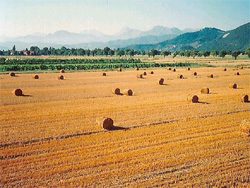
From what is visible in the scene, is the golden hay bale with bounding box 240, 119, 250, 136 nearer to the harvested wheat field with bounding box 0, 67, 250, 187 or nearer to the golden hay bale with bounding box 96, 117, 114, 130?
the harvested wheat field with bounding box 0, 67, 250, 187

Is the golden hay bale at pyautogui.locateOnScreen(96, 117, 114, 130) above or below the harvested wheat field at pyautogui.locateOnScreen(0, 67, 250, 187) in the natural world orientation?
above

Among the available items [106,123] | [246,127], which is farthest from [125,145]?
[246,127]

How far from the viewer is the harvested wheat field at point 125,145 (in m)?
11.4

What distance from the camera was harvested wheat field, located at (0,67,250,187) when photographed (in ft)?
37.4

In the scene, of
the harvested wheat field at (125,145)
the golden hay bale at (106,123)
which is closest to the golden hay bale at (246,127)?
the harvested wheat field at (125,145)

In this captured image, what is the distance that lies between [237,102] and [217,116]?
689cm

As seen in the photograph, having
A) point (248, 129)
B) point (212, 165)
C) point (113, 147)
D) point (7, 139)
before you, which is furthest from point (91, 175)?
point (248, 129)

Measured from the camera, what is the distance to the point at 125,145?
15.1m

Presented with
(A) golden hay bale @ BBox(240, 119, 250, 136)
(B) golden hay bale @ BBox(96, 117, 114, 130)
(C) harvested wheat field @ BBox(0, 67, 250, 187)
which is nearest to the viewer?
(C) harvested wheat field @ BBox(0, 67, 250, 187)

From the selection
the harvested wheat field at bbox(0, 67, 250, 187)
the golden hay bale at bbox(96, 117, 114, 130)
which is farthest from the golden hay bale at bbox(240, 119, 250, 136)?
the golden hay bale at bbox(96, 117, 114, 130)

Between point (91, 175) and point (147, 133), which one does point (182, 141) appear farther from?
point (91, 175)

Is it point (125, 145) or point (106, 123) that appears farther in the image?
point (106, 123)

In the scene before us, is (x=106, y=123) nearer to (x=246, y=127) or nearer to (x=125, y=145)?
(x=125, y=145)

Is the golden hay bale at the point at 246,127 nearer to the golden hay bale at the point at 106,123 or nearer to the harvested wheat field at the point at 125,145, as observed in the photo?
the harvested wheat field at the point at 125,145
